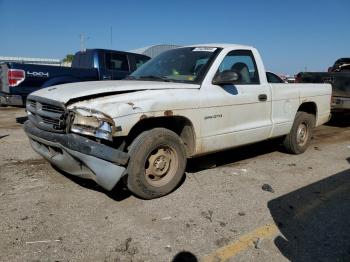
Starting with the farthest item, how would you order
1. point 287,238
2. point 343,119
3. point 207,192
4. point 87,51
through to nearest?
point 343,119 → point 87,51 → point 207,192 → point 287,238

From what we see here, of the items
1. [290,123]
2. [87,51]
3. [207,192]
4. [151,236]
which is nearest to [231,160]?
[290,123]

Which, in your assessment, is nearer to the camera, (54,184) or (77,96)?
(77,96)

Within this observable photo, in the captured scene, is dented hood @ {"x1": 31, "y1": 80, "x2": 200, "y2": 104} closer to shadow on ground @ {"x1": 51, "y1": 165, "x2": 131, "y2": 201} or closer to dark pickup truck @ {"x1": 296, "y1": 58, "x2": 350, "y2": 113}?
shadow on ground @ {"x1": 51, "y1": 165, "x2": 131, "y2": 201}

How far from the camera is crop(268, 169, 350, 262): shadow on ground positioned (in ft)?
10.5

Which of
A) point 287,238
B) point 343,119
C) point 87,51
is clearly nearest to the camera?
point 287,238

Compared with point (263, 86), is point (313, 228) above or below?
below

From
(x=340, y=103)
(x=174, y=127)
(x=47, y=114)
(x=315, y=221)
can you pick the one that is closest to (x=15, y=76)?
(x=47, y=114)

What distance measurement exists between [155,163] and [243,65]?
2.21 m

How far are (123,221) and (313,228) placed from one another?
6.25 ft

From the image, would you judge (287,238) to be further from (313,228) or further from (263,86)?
(263,86)

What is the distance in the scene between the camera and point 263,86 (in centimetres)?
551

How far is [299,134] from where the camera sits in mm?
6699

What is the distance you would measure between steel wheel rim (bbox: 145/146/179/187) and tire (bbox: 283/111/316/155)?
2.93m

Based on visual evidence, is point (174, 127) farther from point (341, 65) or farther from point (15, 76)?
point (341, 65)
